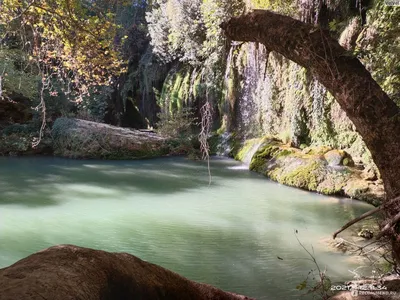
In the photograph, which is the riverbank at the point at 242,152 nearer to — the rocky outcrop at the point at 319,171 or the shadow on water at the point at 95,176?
the rocky outcrop at the point at 319,171

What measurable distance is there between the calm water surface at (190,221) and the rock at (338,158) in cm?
129

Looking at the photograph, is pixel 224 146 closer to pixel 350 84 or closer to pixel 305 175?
pixel 305 175

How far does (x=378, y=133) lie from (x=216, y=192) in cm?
785

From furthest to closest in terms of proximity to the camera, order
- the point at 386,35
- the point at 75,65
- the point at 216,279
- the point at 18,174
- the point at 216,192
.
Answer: the point at 18,174
the point at 216,192
the point at 75,65
the point at 216,279
the point at 386,35

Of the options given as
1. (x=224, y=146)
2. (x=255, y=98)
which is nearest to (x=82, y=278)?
(x=255, y=98)

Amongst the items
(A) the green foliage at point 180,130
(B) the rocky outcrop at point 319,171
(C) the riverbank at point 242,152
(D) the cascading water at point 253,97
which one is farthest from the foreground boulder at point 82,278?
→ (A) the green foliage at point 180,130

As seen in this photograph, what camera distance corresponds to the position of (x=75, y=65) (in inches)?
219

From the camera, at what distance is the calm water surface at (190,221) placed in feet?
17.8

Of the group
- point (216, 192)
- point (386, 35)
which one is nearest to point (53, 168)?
point (216, 192)

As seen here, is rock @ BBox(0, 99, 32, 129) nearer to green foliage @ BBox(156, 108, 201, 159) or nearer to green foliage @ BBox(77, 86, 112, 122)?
green foliage @ BBox(77, 86, 112, 122)

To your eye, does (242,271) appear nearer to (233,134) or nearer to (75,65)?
(75,65)

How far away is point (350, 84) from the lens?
8.59 feet

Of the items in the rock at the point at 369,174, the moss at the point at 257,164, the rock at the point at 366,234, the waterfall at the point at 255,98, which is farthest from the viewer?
the waterfall at the point at 255,98

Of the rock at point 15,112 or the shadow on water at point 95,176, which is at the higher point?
the rock at point 15,112
